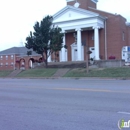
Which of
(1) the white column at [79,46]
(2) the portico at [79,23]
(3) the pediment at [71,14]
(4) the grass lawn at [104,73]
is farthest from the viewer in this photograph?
(1) the white column at [79,46]

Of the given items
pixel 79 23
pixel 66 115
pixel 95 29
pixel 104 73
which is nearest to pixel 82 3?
pixel 79 23

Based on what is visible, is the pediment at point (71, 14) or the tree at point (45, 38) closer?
the tree at point (45, 38)

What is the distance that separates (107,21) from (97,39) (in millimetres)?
4260

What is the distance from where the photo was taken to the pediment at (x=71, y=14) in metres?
40.6

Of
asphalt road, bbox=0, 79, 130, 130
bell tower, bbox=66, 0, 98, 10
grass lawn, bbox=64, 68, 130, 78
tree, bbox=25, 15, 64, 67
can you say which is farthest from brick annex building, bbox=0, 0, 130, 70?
asphalt road, bbox=0, 79, 130, 130

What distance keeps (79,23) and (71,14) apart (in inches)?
88.1

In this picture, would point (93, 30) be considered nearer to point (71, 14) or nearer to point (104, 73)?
point (71, 14)

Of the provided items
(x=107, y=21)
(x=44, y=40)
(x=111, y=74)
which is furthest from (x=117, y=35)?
(x=111, y=74)

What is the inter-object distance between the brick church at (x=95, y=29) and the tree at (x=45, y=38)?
21.5ft

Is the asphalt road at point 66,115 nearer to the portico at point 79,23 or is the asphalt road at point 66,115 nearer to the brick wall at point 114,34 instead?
the portico at point 79,23

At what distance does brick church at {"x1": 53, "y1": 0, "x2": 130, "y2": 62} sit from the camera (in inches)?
1591

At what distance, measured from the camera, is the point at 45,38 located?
34000 millimetres

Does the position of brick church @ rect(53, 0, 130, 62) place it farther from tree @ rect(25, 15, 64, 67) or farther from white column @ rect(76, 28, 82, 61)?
tree @ rect(25, 15, 64, 67)

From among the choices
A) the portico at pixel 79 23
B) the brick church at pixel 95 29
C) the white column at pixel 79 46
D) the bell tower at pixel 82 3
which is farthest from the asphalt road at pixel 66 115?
the bell tower at pixel 82 3
